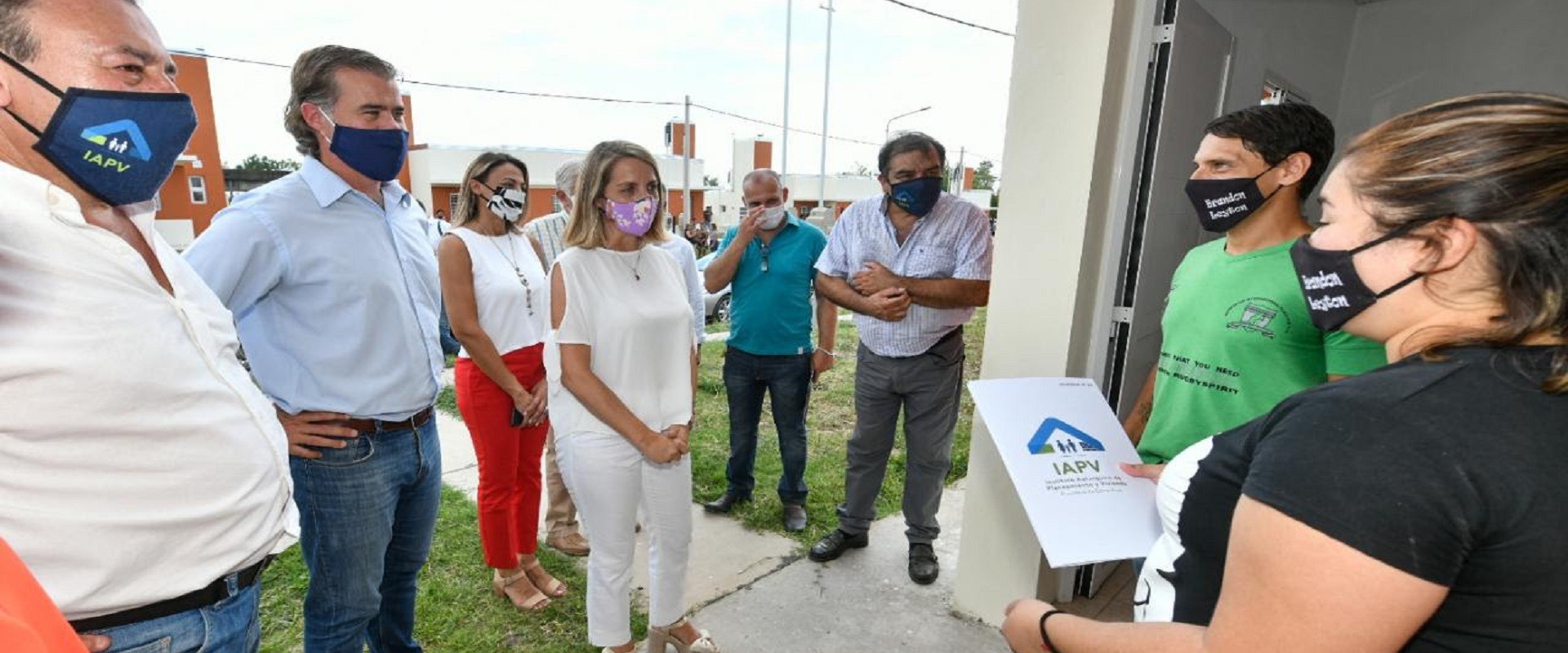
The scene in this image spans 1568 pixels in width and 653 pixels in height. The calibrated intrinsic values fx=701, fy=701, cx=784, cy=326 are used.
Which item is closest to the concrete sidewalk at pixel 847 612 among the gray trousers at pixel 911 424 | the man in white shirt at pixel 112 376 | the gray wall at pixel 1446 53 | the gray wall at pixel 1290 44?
the gray trousers at pixel 911 424

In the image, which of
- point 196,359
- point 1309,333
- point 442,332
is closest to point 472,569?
point 442,332

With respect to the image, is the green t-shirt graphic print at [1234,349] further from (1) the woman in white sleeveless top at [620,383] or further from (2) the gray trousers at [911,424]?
(1) the woman in white sleeveless top at [620,383]

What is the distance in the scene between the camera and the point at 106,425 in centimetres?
108

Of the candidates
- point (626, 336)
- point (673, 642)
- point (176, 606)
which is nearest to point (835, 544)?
point (673, 642)

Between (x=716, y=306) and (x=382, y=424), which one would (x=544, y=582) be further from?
(x=716, y=306)

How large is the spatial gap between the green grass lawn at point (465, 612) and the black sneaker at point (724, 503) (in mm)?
853

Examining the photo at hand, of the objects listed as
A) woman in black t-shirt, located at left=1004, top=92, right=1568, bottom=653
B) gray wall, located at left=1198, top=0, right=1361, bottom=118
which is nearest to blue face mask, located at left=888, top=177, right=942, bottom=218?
gray wall, located at left=1198, top=0, right=1361, bottom=118

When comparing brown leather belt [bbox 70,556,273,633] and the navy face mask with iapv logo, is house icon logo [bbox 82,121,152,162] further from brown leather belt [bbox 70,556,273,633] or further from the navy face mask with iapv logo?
brown leather belt [bbox 70,556,273,633]

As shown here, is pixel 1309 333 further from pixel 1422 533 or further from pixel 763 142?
pixel 763 142

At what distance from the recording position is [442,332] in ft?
10.3

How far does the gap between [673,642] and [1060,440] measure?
1634mm

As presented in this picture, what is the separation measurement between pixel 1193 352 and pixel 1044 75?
1183mm

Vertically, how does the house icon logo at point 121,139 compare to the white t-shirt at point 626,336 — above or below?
above

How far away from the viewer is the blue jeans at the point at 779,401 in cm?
383
